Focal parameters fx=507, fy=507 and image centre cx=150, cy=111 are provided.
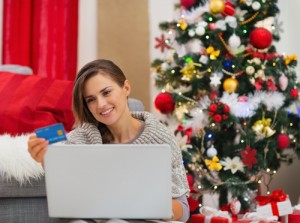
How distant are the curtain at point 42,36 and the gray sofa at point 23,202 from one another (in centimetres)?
162

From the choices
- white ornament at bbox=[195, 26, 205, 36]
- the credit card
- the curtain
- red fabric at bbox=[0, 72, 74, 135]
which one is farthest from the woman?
the curtain

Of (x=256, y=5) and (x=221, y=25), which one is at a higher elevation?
(x=256, y=5)

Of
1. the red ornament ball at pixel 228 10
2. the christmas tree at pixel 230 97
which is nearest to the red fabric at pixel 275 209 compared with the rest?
the christmas tree at pixel 230 97

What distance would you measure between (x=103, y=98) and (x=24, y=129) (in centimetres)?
70

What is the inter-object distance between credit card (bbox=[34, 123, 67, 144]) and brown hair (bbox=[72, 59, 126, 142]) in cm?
32

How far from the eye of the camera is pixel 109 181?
4.03 feet

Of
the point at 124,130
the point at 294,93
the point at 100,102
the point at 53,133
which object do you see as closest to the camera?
the point at 53,133

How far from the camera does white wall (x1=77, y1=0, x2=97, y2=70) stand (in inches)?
133

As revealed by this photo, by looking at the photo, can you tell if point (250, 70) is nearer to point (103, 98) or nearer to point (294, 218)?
point (294, 218)

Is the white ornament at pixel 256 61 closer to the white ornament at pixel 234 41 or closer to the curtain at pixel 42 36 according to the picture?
the white ornament at pixel 234 41

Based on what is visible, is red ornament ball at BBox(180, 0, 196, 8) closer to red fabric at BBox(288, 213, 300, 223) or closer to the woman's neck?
red fabric at BBox(288, 213, 300, 223)

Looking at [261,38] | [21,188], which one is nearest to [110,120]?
[21,188]

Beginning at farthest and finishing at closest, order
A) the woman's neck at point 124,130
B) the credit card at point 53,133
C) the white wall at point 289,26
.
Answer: the white wall at point 289,26
the woman's neck at point 124,130
the credit card at point 53,133

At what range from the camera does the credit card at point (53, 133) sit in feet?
3.95
